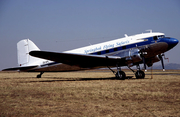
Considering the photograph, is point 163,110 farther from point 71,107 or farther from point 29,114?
point 29,114

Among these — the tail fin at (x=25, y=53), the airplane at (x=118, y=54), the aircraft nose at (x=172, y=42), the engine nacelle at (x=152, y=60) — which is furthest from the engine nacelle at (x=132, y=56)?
the tail fin at (x=25, y=53)

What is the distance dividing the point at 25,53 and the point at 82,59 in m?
9.28

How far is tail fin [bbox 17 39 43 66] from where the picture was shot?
972 inches

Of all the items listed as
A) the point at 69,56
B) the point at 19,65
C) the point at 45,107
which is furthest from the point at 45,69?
the point at 45,107

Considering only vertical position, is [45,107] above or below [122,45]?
below

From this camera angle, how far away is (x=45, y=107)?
712 centimetres

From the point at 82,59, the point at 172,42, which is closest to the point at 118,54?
the point at 82,59

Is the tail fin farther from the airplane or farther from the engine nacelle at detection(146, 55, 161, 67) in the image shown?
the engine nacelle at detection(146, 55, 161, 67)

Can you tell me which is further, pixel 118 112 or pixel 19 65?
pixel 19 65

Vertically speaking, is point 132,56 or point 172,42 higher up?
point 172,42

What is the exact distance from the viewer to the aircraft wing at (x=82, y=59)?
711 inches

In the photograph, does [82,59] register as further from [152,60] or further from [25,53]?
[25,53]

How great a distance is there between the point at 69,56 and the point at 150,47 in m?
8.33

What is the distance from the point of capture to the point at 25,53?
82.0 feet
